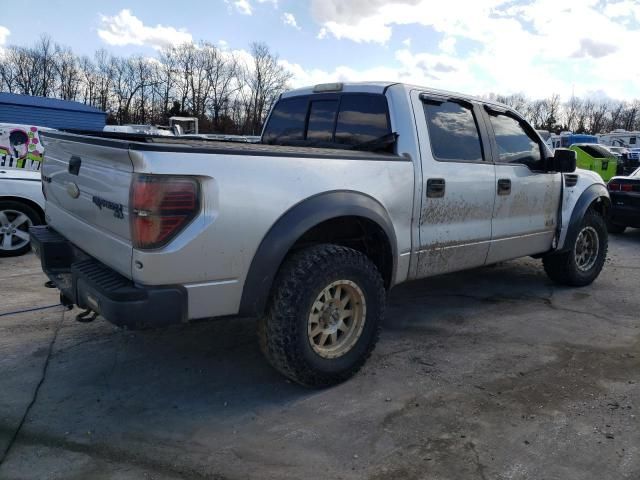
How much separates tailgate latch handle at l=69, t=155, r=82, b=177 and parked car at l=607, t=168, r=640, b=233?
9.12 meters

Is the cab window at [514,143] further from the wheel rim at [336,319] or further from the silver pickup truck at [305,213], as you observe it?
the wheel rim at [336,319]

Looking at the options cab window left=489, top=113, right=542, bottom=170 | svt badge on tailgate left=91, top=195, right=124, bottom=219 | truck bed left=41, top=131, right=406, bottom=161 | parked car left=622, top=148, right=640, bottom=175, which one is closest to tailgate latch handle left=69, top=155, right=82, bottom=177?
truck bed left=41, top=131, right=406, bottom=161

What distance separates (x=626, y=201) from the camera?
9.44 metres

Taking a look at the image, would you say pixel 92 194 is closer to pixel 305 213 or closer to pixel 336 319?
pixel 305 213

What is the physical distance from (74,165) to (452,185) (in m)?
2.63

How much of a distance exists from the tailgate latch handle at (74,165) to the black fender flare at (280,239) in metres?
1.26

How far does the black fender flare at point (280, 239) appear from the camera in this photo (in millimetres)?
2943

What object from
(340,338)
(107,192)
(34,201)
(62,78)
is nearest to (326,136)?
(340,338)

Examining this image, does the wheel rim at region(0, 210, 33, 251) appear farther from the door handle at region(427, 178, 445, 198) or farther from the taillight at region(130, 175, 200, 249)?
the door handle at region(427, 178, 445, 198)

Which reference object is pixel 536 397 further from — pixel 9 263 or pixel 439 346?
pixel 9 263

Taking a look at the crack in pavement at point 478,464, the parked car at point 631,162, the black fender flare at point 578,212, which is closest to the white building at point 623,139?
the parked car at point 631,162

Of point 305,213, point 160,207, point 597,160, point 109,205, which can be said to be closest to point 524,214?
point 305,213

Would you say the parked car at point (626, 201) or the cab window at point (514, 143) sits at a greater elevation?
the cab window at point (514, 143)

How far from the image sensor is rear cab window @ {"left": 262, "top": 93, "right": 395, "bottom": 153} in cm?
401
